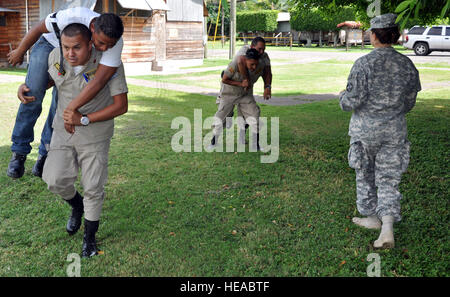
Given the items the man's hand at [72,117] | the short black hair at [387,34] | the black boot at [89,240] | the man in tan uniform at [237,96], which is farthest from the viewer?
the man in tan uniform at [237,96]

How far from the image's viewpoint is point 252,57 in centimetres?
675

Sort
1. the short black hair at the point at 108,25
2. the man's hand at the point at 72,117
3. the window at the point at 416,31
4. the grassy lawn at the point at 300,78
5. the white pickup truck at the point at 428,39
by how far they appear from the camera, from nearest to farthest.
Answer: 1. the short black hair at the point at 108,25
2. the man's hand at the point at 72,117
3. the grassy lawn at the point at 300,78
4. the white pickup truck at the point at 428,39
5. the window at the point at 416,31

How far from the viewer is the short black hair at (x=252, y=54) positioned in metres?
6.75

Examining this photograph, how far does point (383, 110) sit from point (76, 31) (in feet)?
8.49

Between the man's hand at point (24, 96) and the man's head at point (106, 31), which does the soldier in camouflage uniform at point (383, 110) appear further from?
the man's hand at point (24, 96)

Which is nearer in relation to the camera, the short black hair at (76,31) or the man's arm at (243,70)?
the short black hair at (76,31)

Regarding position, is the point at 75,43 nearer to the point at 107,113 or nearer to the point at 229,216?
the point at 107,113

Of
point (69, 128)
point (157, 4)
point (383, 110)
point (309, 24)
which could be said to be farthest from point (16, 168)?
point (309, 24)

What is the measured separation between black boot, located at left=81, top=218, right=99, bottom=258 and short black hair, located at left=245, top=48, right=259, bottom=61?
366cm

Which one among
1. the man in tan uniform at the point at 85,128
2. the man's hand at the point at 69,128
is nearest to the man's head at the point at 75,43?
the man in tan uniform at the point at 85,128

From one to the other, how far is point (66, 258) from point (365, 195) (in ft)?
8.87

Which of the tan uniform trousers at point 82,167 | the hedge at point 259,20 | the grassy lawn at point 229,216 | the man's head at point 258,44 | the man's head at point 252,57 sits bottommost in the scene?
the grassy lawn at point 229,216

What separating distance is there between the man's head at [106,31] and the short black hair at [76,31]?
59 millimetres
